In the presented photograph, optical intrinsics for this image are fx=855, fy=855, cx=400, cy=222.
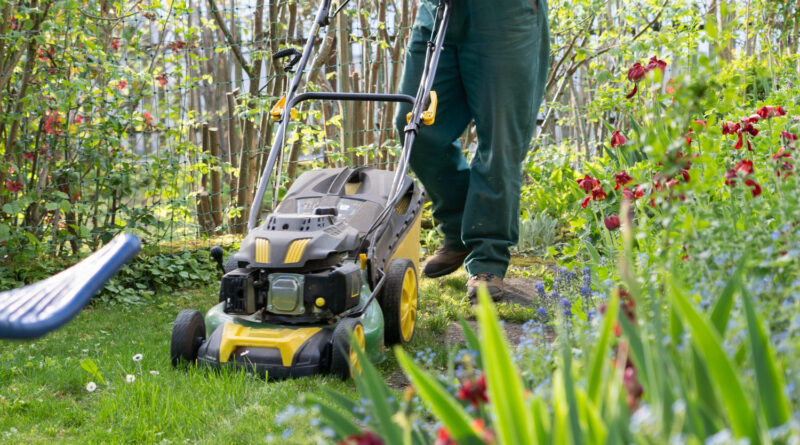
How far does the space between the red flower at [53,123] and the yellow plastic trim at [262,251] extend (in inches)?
90.7

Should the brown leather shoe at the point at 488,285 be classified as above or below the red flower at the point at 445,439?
below

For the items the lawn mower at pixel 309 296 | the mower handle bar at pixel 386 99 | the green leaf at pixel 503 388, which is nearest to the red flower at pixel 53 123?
the mower handle bar at pixel 386 99

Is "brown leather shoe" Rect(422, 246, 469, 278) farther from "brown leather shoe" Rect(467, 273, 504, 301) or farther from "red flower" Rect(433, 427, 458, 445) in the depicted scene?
"red flower" Rect(433, 427, 458, 445)

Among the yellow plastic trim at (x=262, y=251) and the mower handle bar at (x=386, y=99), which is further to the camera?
the mower handle bar at (x=386, y=99)

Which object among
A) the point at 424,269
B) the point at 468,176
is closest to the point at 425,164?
the point at 468,176

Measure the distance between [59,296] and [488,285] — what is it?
2.50 metres

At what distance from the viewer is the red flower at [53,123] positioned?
4.45 meters

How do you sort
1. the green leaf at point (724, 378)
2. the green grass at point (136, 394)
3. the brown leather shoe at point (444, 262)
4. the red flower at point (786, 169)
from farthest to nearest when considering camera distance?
1. the brown leather shoe at point (444, 262)
2. the green grass at point (136, 394)
3. the red flower at point (786, 169)
4. the green leaf at point (724, 378)

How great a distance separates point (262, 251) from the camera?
267 cm

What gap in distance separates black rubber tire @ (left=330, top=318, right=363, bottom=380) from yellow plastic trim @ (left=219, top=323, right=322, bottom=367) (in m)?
0.11

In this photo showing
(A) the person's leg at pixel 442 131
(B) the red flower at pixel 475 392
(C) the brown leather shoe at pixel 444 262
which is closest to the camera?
(B) the red flower at pixel 475 392

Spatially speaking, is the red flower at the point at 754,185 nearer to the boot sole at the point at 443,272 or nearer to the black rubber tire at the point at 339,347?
the black rubber tire at the point at 339,347

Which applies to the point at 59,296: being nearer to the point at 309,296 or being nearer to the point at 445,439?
the point at 445,439

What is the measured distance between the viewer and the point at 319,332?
2684 millimetres
